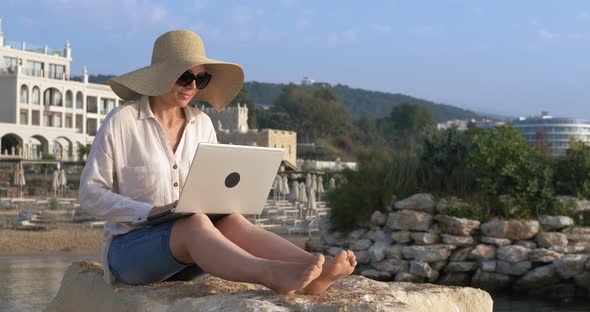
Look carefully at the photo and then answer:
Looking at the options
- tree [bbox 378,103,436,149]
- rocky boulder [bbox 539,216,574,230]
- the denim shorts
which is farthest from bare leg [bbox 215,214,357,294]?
tree [bbox 378,103,436,149]

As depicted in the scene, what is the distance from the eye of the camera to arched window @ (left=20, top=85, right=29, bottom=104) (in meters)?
60.9

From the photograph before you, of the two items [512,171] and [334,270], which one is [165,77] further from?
[512,171]

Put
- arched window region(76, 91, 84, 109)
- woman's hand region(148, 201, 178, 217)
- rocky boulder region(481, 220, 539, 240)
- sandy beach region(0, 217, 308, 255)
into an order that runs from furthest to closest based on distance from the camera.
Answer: arched window region(76, 91, 84, 109) → sandy beach region(0, 217, 308, 255) → rocky boulder region(481, 220, 539, 240) → woman's hand region(148, 201, 178, 217)

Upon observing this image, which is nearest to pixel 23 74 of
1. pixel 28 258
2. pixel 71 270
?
pixel 28 258

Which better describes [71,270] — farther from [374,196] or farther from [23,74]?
[23,74]

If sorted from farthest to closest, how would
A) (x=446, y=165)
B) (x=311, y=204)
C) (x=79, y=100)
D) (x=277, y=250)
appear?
(x=79, y=100), (x=311, y=204), (x=446, y=165), (x=277, y=250)

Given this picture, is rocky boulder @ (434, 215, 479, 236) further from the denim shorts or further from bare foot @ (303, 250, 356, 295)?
bare foot @ (303, 250, 356, 295)

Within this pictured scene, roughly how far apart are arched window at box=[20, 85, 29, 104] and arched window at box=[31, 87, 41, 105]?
436mm

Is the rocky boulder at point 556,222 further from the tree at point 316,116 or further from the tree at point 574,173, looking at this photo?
the tree at point 316,116

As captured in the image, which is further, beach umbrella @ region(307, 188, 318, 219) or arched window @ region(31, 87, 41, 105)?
arched window @ region(31, 87, 41, 105)

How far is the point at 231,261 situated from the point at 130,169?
752mm

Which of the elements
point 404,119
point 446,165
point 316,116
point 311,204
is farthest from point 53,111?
point 446,165

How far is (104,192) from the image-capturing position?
10.9ft

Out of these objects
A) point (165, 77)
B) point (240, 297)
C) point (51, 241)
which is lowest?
point (51, 241)
